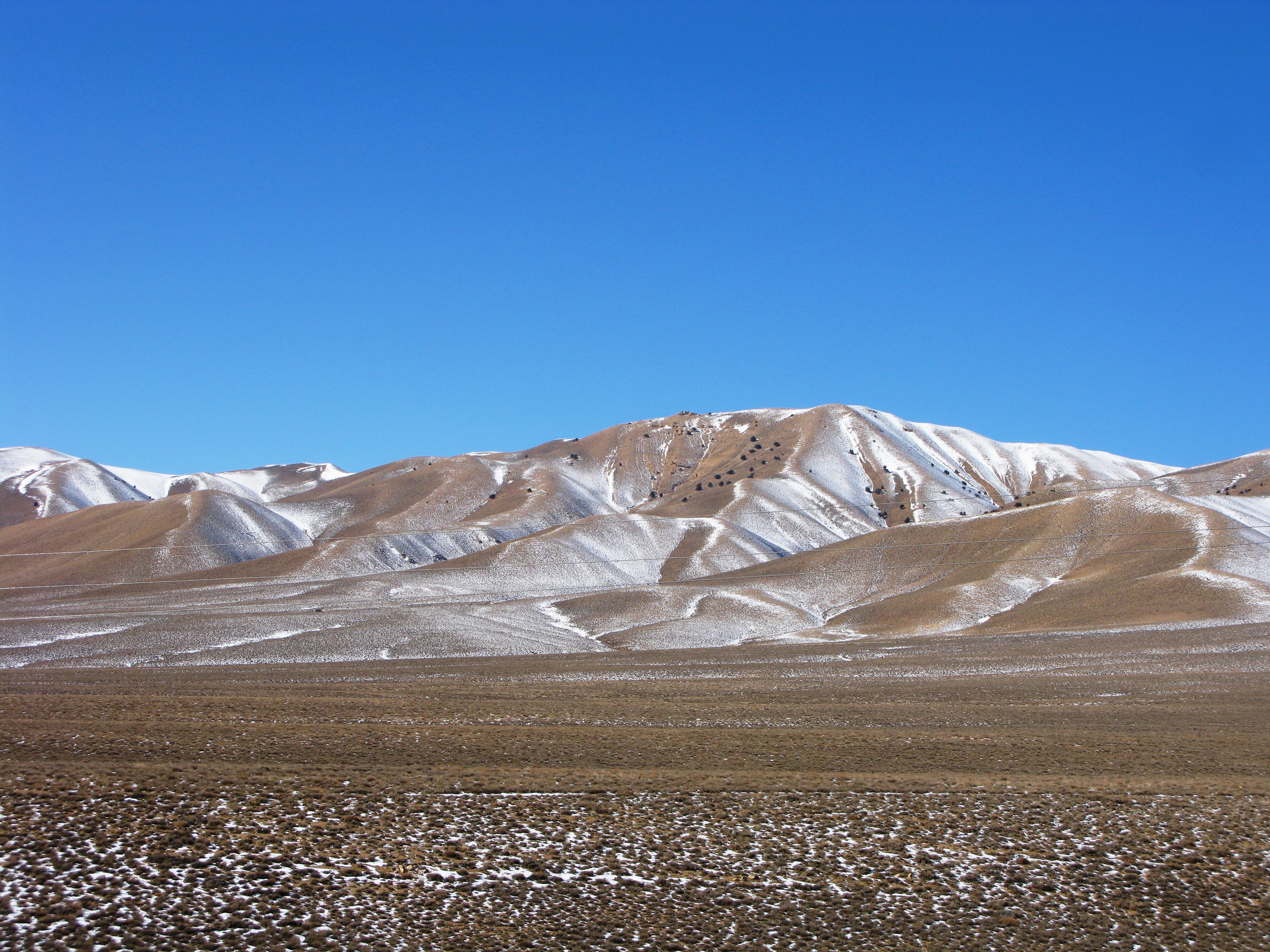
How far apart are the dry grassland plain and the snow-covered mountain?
35696 mm

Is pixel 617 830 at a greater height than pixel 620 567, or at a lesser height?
greater

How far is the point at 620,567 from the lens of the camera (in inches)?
4592

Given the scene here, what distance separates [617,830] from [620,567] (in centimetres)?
9816

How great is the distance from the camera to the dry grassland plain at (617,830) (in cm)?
1516

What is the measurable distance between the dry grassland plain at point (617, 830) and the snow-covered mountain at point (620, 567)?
3570cm

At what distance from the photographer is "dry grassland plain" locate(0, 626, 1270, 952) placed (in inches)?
597

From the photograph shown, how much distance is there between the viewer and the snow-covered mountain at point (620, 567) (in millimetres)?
68500

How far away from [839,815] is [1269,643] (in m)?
49.9

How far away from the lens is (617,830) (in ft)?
61.0

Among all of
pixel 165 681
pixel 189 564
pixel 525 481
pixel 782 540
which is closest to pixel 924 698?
pixel 165 681

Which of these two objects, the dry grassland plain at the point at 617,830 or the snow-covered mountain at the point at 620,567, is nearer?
the dry grassland plain at the point at 617,830

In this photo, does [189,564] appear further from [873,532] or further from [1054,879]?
[1054,879]

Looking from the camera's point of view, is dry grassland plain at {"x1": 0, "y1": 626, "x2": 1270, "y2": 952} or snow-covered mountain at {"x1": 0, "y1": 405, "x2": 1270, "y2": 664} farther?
snow-covered mountain at {"x1": 0, "y1": 405, "x2": 1270, "y2": 664}

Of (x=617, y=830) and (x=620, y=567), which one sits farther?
(x=620, y=567)
